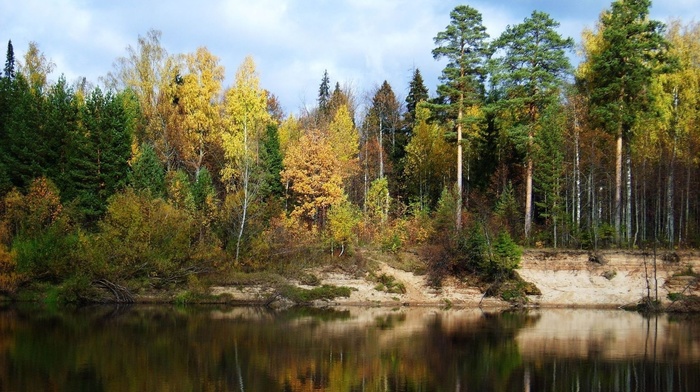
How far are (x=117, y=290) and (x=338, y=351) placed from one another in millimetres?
20948

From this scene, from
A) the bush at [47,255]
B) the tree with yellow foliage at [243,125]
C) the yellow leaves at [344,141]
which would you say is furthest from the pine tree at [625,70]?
the bush at [47,255]

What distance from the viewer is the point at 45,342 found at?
26.6m

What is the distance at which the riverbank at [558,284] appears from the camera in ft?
140

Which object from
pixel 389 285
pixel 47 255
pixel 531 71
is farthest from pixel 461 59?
pixel 47 255

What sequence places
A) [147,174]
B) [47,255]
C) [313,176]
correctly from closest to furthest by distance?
[47,255]
[147,174]
[313,176]

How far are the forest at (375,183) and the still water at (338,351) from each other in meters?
5.63

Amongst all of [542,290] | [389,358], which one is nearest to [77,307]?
[389,358]

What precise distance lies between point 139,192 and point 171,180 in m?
4.69

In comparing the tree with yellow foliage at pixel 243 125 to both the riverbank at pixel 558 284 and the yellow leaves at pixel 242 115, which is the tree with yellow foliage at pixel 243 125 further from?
the riverbank at pixel 558 284

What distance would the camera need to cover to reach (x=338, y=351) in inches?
1024

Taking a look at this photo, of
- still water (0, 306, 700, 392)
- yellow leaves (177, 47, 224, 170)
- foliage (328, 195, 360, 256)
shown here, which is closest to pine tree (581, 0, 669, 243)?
still water (0, 306, 700, 392)

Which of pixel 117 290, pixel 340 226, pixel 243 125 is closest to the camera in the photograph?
pixel 117 290

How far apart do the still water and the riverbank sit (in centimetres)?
441

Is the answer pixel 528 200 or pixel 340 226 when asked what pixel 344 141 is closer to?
pixel 340 226
